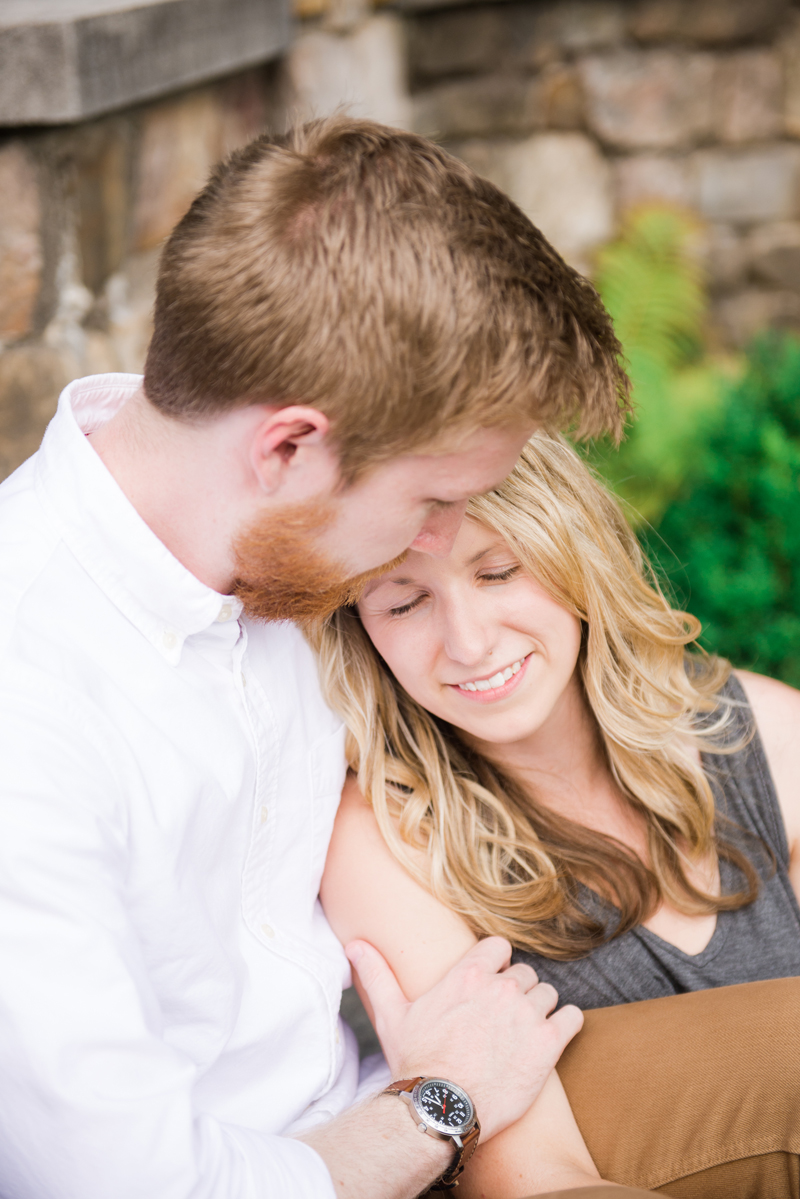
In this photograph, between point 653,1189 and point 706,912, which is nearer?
point 653,1189

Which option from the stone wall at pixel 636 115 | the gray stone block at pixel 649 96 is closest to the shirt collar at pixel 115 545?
the stone wall at pixel 636 115

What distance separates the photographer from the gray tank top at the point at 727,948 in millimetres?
2174

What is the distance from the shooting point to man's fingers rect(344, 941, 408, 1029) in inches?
76.7

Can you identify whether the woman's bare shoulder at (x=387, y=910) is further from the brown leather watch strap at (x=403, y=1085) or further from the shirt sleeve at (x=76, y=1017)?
the shirt sleeve at (x=76, y=1017)

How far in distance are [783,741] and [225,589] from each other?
4.32 feet

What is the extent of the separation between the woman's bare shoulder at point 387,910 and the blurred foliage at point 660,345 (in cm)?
255

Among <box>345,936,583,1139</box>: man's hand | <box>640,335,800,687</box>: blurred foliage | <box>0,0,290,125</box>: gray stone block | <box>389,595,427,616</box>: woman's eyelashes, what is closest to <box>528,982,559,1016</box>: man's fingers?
<box>345,936,583,1139</box>: man's hand

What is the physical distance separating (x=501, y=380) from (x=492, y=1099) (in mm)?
1170

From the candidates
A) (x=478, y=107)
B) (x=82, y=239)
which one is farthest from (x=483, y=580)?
(x=478, y=107)

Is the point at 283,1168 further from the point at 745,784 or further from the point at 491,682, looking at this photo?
the point at 745,784

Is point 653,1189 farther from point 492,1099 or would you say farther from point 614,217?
point 614,217

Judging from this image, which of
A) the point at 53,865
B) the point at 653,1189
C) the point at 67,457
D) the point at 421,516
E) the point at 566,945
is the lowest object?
the point at 653,1189

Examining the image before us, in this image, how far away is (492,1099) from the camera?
1791 millimetres

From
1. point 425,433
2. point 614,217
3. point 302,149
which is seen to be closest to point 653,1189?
point 425,433
